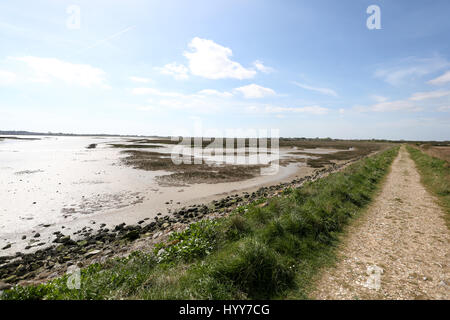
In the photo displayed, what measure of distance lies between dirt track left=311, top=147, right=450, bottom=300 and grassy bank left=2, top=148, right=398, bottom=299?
52 cm

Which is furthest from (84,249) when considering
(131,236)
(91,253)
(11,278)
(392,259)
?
(392,259)

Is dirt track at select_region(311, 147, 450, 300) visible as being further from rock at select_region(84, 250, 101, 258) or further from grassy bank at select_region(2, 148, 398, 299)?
rock at select_region(84, 250, 101, 258)

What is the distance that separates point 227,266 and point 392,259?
523cm

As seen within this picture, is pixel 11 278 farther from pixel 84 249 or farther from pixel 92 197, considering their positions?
pixel 92 197

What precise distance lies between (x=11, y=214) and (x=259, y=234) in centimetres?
1683

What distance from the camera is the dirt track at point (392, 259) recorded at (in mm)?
4605

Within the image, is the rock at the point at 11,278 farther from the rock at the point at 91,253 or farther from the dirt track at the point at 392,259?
the dirt track at the point at 392,259

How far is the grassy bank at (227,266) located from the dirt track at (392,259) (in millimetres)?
524

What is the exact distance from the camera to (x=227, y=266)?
4.80 m

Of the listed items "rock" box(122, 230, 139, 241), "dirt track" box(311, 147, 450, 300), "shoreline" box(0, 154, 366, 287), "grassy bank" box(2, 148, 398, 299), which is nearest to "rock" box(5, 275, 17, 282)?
"shoreline" box(0, 154, 366, 287)

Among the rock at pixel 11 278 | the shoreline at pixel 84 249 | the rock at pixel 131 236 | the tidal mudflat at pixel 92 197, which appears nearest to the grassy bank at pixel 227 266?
the shoreline at pixel 84 249
